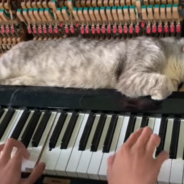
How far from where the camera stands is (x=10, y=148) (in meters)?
1.59

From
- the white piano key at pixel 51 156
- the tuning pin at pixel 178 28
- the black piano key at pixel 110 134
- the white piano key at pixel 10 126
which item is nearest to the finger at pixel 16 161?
the white piano key at pixel 51 156

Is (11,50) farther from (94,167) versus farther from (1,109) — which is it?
(94,167)

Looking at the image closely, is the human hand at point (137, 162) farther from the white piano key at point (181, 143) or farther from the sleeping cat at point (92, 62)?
the sleeping cat at point (92, 62)

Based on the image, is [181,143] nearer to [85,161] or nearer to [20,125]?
[85,161]

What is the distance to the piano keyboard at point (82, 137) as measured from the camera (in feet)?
5.16

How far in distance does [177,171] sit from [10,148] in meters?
0.70

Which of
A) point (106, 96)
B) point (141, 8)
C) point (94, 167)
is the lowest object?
point (94, 167)

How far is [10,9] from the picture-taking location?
81.6 inches

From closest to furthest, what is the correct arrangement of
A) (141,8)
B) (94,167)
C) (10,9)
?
(94,167), (141,8), (10,9)

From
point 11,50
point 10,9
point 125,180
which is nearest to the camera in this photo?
point 125,180

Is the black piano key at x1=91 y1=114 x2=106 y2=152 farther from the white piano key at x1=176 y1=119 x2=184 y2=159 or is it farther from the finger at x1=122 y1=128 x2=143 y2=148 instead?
the white piano key at x1=176 y1=119 x2=184 y2=159

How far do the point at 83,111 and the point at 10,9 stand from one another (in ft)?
2.39

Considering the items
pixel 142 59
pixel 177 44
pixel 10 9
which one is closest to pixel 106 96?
pixel 142 59

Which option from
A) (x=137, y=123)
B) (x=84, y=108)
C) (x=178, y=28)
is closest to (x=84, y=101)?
(x=84, y=108)
